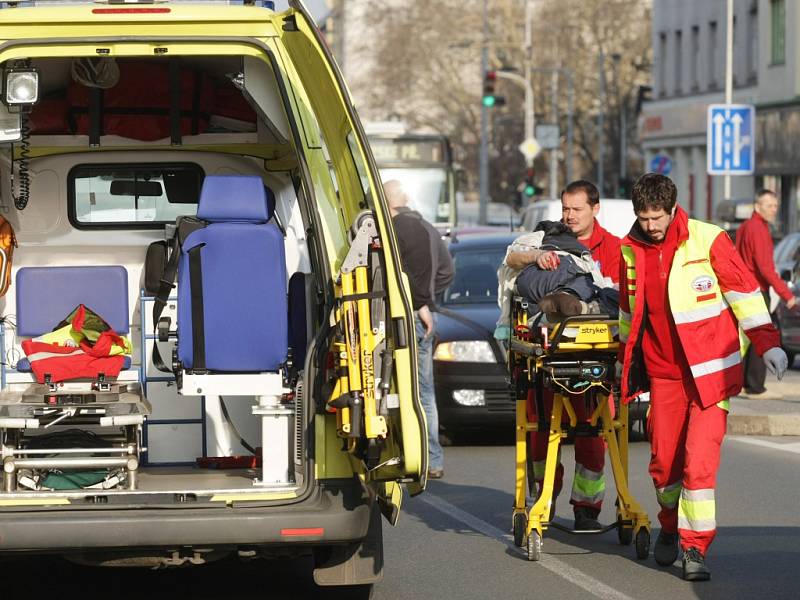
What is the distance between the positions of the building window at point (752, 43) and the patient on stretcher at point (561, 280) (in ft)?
145

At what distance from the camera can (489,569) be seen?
358 inches

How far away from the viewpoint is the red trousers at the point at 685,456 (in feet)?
28.3

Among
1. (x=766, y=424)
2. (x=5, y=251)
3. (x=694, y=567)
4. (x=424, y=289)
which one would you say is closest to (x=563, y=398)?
(x=694, y=567)

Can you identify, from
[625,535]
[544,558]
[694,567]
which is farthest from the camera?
[625,535]

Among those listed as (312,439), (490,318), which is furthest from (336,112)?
(490,318)

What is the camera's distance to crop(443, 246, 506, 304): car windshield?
15.5 m

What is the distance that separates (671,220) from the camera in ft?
28.8

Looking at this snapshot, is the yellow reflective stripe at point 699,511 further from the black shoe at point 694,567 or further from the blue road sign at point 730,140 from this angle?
the blue road sign at point 730,140

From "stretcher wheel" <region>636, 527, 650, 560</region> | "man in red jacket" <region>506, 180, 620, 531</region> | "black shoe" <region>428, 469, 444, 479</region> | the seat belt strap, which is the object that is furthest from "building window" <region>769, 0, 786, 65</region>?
the seat belt strap

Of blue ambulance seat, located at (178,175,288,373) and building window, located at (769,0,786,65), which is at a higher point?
building window, located at (769,0,786,65)

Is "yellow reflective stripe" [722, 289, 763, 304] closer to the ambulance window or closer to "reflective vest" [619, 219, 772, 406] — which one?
"reflective vest" [619, 219, 772, 406]

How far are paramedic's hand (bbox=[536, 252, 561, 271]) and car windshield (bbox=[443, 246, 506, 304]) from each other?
19.5 feet

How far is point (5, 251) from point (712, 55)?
51865mm

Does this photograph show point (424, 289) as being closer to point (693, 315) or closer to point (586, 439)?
point (586, 439)
